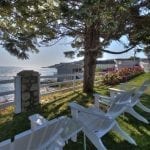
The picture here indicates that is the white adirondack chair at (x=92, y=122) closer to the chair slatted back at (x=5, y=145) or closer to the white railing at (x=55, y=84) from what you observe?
the chair slatted back at (x=5, y=145)

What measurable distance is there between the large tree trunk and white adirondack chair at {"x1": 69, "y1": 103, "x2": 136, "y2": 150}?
8.10m

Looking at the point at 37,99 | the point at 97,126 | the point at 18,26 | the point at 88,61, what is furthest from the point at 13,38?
the point at 97,126

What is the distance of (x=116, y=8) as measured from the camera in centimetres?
986

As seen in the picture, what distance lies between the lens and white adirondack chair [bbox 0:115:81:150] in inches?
145

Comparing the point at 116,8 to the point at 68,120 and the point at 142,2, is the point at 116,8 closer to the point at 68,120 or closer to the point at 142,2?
the point at 142,2

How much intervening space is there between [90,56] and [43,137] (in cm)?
1061

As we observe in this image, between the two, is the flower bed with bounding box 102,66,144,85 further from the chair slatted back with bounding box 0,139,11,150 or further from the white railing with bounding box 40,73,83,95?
the chair slatted back with bounding box 0,139,11,150

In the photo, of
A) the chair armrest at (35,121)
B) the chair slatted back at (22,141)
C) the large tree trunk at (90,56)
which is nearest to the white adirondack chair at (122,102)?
the chair armrest at (35,121)

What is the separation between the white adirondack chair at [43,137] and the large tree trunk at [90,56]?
9499 mm

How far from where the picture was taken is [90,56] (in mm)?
14828

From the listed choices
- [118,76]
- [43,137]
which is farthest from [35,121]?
[118,76]

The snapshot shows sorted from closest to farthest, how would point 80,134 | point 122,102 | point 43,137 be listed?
point 43,137 < point 80,134 < point 122,102

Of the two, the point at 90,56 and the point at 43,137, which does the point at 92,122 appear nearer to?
the point at 43,137

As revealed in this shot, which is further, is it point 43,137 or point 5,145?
point 43,137
